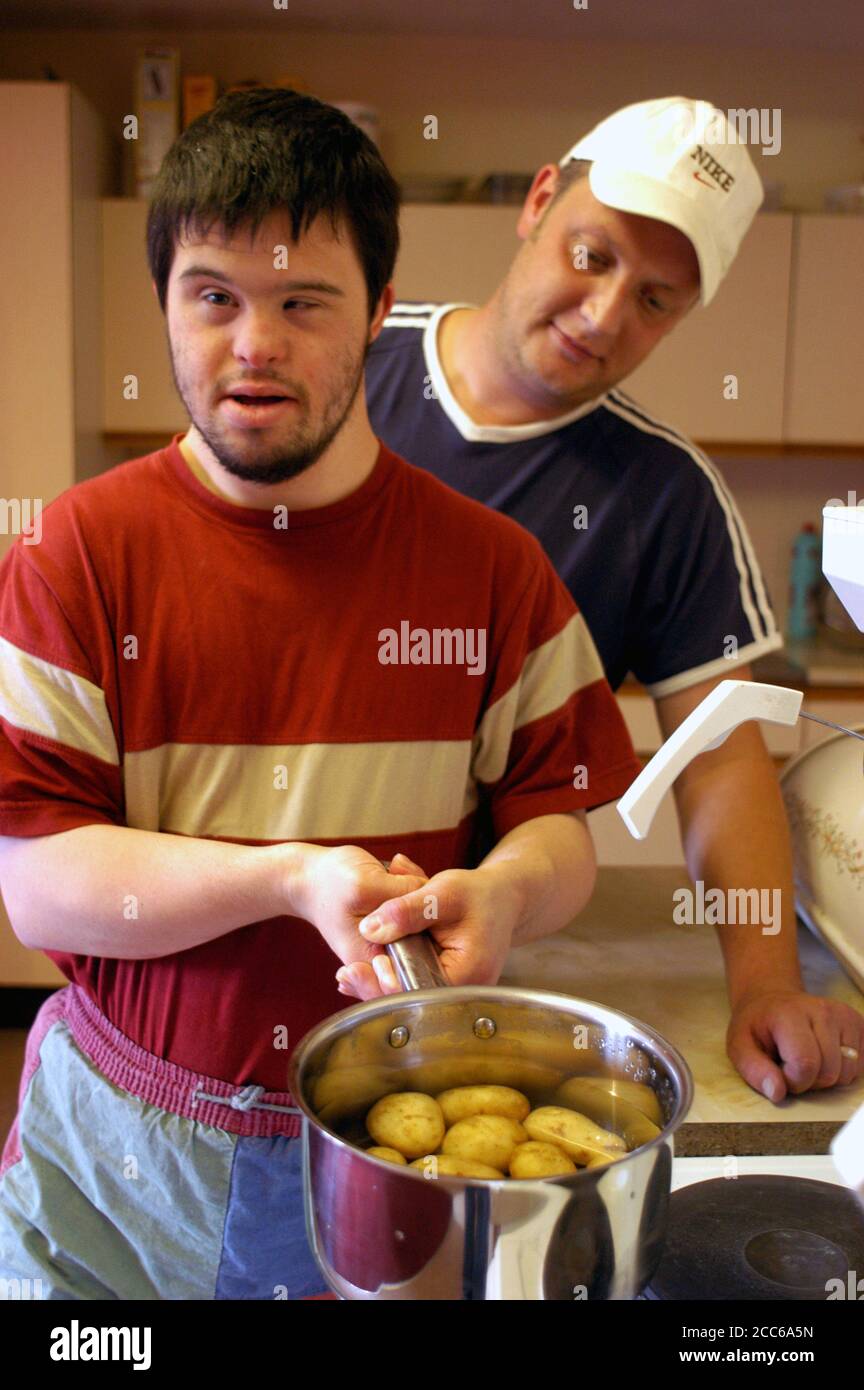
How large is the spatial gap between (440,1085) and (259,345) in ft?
1.44

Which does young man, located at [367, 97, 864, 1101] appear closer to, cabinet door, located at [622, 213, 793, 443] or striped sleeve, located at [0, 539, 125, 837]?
striped sleeve, located at [0, 539, 125, 837]

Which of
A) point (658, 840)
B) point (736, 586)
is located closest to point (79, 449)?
point (658, 840)

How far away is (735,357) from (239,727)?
2121 mm

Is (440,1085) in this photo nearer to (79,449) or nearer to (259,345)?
(259,345)

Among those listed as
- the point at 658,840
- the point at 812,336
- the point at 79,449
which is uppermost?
the point at 812,336

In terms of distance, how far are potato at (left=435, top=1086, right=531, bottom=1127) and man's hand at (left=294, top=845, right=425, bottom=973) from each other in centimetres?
9

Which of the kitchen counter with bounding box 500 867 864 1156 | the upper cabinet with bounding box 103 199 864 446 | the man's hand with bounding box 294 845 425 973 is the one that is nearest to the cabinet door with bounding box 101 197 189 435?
the upper cabinet with bounding box 103 199 864 446

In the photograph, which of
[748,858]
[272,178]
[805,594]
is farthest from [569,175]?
[805,594]

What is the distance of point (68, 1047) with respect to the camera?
90cm

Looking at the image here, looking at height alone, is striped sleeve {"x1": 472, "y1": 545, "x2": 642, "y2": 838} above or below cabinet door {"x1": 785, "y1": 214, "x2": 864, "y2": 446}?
below

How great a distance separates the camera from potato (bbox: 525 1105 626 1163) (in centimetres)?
57

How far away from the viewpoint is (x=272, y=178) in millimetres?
769

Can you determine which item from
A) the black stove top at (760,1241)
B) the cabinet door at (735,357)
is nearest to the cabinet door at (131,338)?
the cabinet door at (735,357)

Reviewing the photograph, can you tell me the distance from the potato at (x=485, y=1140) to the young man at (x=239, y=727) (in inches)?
6.5
